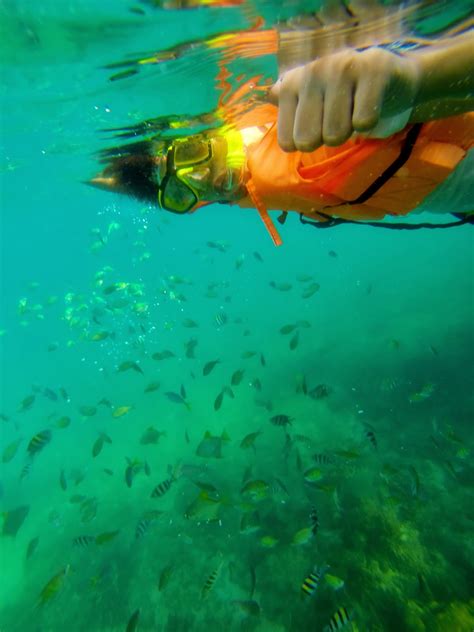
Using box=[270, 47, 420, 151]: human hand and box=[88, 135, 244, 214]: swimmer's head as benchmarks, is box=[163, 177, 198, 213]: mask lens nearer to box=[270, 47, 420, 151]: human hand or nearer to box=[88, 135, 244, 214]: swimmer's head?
box=[88, 135, 244, 214]: swimmer's head

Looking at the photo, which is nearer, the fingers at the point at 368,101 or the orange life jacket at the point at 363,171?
the fingers at the point at 368,101

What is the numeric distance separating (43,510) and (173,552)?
9.14 metres

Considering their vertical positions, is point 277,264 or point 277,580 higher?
point 277,580

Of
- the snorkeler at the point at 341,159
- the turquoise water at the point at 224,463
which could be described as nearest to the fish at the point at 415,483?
the turquoise water at the point at 224,463

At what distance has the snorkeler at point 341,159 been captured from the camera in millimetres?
1635

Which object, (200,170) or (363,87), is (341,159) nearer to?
(363,87)

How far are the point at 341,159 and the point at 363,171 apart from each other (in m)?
0.18

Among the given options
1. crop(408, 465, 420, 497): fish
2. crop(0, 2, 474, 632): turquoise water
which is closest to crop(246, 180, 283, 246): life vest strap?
crop(0, 2, 474, 632): turquoise water

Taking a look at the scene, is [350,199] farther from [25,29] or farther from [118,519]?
[118,519]

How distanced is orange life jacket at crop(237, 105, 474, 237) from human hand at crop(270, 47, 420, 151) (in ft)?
2.97

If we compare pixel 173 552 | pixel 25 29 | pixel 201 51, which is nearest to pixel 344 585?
pixel 173 552

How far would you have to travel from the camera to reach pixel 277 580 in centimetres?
736

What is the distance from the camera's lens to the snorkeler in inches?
64.4

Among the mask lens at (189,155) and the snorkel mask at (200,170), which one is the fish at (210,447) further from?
the mask lens at (189,155)
